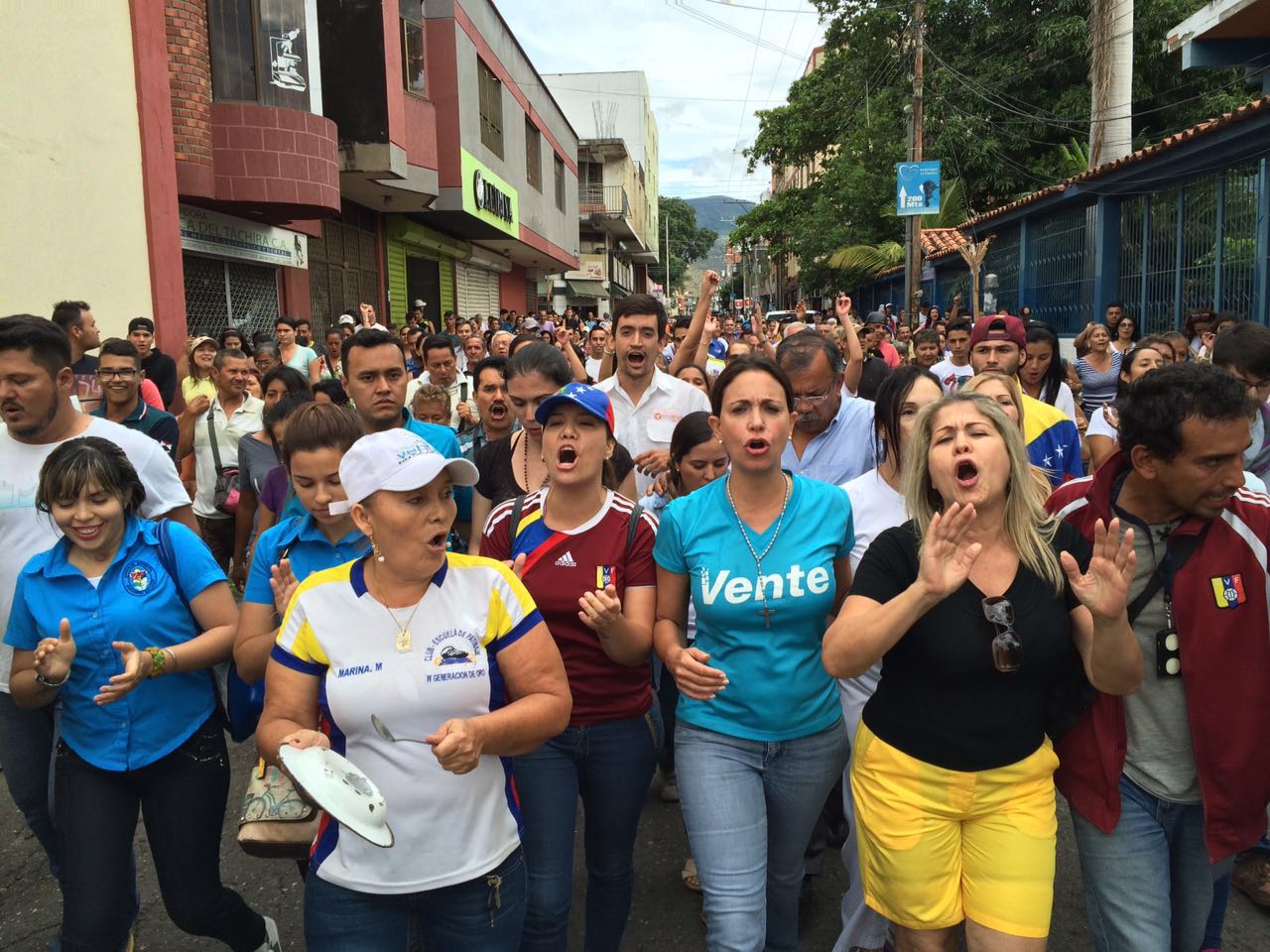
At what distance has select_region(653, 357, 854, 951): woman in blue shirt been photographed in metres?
2.72

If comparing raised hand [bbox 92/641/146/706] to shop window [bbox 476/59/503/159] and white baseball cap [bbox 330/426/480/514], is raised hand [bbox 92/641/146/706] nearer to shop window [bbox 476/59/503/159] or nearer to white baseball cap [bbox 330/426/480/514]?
white baseball cap [bbox 330/426/480/514]

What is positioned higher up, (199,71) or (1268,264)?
A: (199,71)

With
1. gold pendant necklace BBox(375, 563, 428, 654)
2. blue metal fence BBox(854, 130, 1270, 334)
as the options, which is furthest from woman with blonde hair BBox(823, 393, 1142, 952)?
blue metal fence BBox(854, 130, 1270, 334)

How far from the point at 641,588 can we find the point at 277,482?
1.76m

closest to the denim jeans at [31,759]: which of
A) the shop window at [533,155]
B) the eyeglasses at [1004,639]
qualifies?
the eyeglasses at [1004,639]

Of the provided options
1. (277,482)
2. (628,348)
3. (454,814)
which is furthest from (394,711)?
(628,348)

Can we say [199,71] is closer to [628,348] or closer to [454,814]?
[628,348]

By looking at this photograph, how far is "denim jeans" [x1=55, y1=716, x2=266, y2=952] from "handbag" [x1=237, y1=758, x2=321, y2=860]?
46 cm

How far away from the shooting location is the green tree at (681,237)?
108m

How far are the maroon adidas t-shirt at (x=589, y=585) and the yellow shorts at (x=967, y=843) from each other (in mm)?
846

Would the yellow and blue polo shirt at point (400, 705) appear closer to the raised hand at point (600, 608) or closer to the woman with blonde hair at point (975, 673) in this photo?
the raised hand at point (600, 608)

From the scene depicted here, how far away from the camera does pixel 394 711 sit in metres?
2.23

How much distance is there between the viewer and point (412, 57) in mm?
19156

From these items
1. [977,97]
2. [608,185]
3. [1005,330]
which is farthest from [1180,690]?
[608,185]
